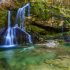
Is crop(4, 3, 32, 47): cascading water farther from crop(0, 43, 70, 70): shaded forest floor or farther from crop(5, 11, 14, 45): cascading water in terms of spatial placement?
crop(0, 43, 70, 70): shaded forest floor

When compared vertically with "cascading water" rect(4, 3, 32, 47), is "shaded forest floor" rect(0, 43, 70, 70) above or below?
below

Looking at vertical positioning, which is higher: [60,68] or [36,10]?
[36,10]

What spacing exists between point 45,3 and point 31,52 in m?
5.84

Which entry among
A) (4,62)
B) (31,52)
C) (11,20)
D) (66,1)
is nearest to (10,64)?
(4,62)

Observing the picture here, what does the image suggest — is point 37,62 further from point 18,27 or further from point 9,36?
point 18,27

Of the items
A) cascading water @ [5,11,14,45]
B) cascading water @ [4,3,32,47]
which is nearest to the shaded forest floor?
cascading water @ [5,11,14,45]

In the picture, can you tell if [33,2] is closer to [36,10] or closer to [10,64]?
[36,10]

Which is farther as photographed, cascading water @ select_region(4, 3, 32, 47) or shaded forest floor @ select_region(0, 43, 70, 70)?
cascading water @ select_region(4, 3, 32, 47)

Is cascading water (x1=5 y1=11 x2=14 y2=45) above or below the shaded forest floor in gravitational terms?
above

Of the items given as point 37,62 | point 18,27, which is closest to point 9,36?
point 18,27

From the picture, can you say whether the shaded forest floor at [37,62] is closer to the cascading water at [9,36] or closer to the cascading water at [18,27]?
the cascading water at [9,36]

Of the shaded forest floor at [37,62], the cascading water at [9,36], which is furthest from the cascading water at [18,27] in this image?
the shaded forest floor at [37,62]

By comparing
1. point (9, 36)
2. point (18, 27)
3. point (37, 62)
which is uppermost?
point (18, 27)

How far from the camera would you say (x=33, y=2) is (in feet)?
53.1
